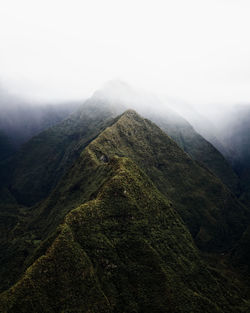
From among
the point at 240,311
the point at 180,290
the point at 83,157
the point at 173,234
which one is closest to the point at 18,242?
the point at 83,157

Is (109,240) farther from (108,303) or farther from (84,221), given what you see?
(108,303)

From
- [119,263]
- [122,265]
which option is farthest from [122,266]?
[119,263]

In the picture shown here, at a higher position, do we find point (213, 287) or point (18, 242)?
point (213, 287)

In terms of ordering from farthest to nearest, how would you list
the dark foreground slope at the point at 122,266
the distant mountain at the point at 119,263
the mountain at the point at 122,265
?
the distant mountain at the point at 119,263 < the mountain at the point at 122,265 < the dark foreground slope at the point at 122,266

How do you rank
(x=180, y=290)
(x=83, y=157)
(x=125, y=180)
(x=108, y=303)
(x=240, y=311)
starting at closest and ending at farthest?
1. (x=108, y=303)
2. (x=180, y=290)
3. (x=240, y=311)
4. (x=125, y=180)
5. (x=83, y=157)

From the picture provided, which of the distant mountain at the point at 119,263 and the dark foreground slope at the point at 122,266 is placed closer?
the dark foreground slope at the point at 122,266

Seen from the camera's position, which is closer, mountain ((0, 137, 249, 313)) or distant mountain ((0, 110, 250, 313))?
mountain ((0, 137, 249, 313))
